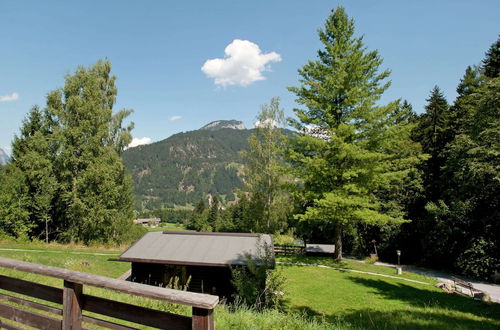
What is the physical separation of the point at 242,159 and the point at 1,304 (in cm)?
2751

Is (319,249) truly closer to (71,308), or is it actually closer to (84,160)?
(84,160)

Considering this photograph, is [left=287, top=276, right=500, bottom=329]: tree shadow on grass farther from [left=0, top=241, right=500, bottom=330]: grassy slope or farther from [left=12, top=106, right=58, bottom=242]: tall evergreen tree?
[left=12, top=106, right=58, bottom=242]: tall evergreen tree

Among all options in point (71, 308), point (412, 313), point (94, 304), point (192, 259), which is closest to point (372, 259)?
point (412, 313)

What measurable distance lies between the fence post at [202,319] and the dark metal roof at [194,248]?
11.3 meters

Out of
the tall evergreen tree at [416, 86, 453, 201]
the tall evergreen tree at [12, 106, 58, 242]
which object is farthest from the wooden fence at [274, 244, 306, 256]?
the tall evergreen tree at [12, 106, 58, 242]

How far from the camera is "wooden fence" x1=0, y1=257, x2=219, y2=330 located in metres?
2.60

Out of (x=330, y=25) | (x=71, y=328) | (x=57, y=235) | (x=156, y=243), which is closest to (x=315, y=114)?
(x=330, y=25)

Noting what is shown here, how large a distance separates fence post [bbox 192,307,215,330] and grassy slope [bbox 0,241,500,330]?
7.09 ft

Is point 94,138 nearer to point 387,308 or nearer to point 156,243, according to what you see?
point 156,243

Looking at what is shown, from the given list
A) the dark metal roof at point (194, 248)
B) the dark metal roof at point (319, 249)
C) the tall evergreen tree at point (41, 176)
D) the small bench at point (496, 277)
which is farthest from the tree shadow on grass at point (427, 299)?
the tall evergreen tree at point (41, 176)

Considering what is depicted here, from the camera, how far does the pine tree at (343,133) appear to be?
1777 centimetres

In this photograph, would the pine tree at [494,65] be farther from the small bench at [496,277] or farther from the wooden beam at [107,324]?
the wooden beam at [107,324]

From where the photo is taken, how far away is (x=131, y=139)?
32.9 meters

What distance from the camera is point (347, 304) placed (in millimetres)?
12703
